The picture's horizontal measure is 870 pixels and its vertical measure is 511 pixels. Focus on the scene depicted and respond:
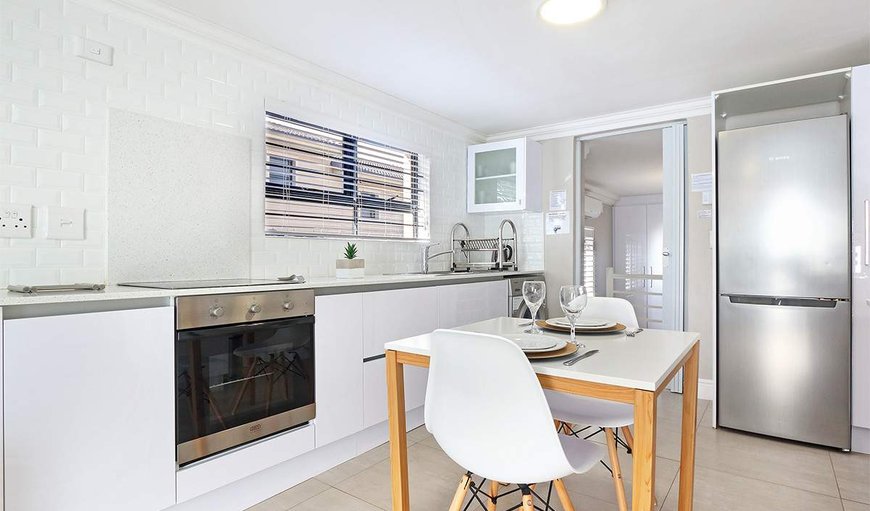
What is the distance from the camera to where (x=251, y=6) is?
2.19 m

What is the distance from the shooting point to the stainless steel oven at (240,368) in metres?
1.79

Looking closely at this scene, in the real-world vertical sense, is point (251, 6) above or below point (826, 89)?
above

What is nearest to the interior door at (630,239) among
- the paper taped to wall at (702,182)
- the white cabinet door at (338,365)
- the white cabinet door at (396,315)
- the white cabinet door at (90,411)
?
the paper taped to wall at (702,182)

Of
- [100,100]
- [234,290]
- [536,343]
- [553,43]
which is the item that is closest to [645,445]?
[536,343]

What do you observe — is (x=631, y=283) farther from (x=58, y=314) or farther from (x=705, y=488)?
(x=58, y=314)

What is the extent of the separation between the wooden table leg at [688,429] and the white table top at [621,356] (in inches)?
4.5

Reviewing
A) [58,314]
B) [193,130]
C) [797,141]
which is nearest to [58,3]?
[193,130]

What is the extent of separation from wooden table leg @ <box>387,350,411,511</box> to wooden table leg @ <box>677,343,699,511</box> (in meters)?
1.00

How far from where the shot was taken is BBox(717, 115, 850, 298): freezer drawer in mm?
2568

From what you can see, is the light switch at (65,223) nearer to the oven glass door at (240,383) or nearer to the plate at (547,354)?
the oven glass door at (240,383)

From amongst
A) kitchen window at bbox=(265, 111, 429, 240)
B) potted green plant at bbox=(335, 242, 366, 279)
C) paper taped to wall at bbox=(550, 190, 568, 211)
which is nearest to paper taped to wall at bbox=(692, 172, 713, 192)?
paper taped to wall at bbox=(550, 190, 568, 211)

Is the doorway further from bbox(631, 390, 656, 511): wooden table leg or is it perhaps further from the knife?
bbox(631, 390, 656, 511): wooden table leg

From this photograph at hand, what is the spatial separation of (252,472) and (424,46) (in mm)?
2292

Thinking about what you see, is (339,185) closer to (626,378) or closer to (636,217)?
(626,378)
